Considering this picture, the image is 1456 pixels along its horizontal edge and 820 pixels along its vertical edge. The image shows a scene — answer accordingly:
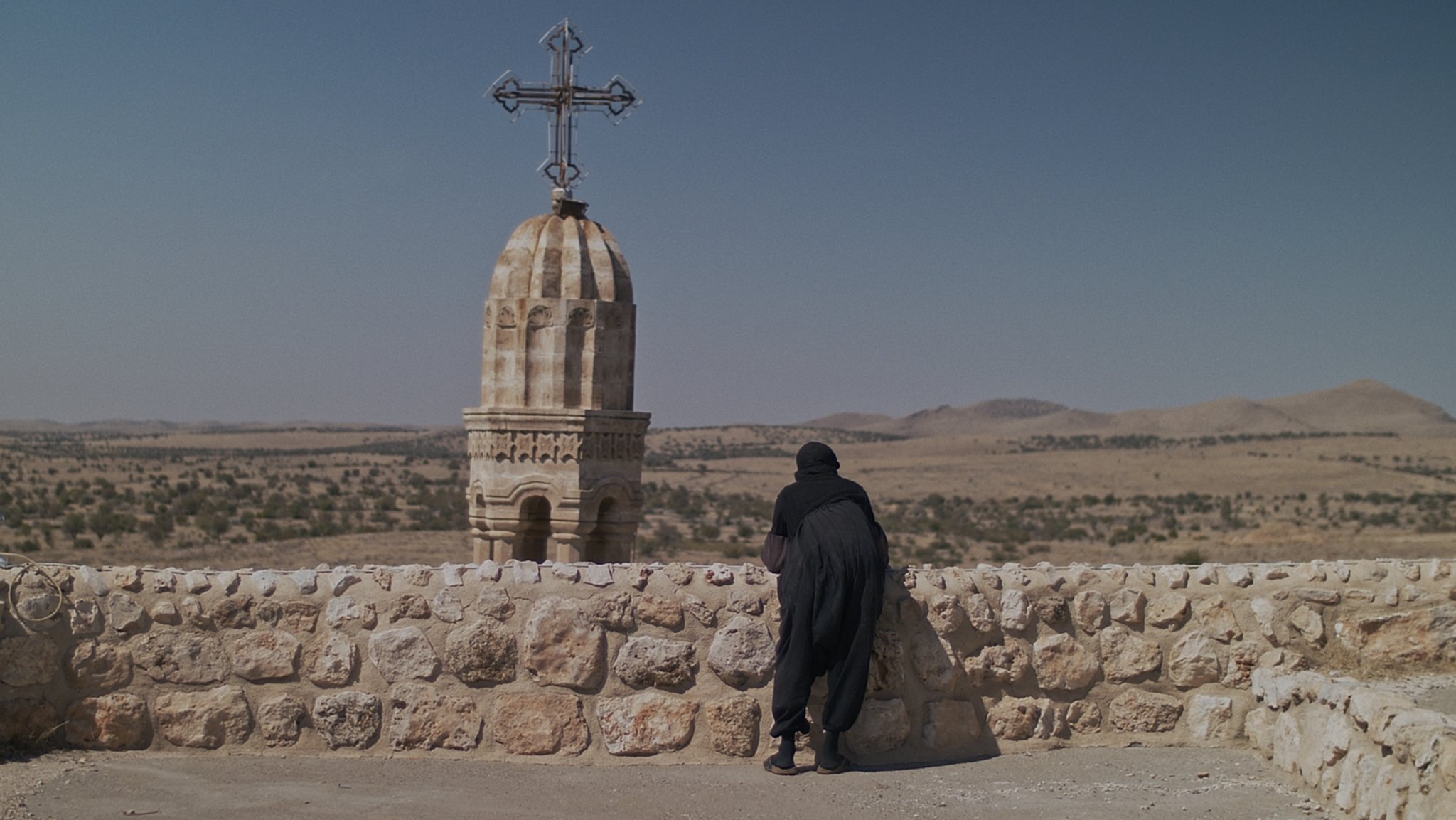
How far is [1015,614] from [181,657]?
12.5ft

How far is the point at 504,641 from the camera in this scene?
18.1 feet

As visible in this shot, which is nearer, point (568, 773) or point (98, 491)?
point (568, 773)

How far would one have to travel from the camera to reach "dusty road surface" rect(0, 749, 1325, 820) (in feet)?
15.8

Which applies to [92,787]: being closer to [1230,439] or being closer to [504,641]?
[504,641]

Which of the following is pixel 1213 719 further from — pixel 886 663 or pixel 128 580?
pixel 128 580

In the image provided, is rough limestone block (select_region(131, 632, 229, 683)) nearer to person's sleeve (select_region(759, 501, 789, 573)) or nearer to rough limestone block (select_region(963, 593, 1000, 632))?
person's sleeve (select_region(759, 501, 789, 573))

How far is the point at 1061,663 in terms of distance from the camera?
589cm

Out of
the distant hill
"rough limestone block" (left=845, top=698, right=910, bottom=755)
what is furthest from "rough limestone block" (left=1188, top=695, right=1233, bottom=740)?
the distant hill

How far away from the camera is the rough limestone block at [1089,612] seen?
595 centimetres

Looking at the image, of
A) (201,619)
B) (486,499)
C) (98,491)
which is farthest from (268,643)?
(98,491)

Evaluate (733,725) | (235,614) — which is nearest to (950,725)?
(733,725)

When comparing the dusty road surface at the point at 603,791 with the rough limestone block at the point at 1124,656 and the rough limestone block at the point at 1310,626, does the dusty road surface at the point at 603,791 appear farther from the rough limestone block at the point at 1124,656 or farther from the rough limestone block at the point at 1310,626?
the rough limestone block at the point at 1310,626

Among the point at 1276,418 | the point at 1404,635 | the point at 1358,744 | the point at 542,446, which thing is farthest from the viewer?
the point at 1276,418

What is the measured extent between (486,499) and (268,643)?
5.39 meters
